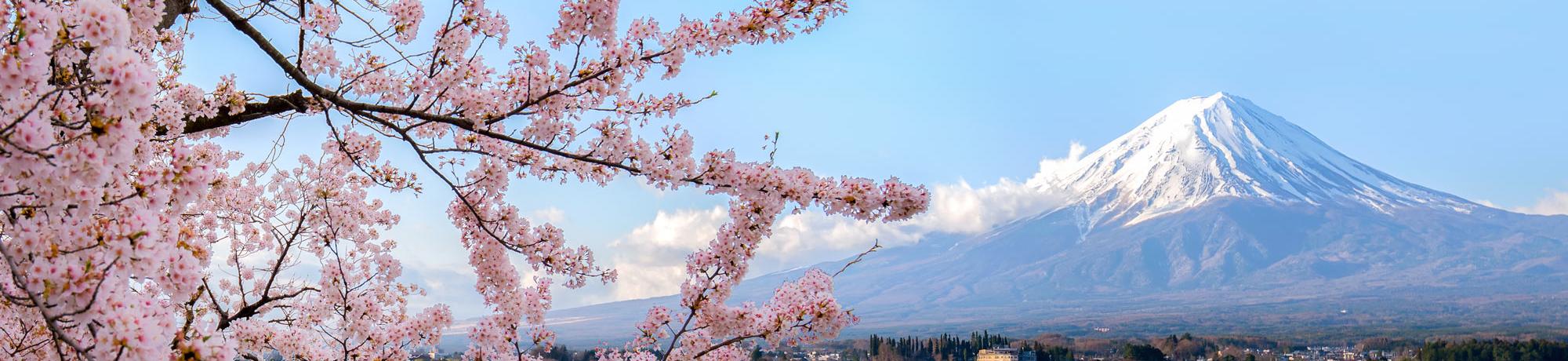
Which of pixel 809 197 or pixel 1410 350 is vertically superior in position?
pixel 1410 350

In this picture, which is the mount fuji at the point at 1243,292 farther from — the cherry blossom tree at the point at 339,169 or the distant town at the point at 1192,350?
the cherry blossom tree at the point at 339,169

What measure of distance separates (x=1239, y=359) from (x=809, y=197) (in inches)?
3377

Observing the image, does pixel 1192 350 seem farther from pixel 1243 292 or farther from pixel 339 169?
pixel 1243 292

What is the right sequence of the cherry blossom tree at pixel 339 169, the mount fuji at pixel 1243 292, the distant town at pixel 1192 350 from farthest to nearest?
the mount fuji at pixel 1243 292 < the distant town at pixel 1192 350 < the cherry blossom tree at pixel 339 169

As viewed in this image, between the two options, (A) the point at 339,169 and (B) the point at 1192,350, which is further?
(B) the point at 1192,350

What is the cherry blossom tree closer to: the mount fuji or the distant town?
the distant town

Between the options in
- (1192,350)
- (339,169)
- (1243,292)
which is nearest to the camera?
(339,169)

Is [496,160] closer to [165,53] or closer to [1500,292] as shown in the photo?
[165,53]

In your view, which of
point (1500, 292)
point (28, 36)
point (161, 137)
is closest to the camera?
point (28, 36)

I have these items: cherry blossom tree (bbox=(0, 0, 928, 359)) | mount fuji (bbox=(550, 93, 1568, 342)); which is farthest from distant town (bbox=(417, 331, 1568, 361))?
cherry blossom tree (bbox=(0, 0, 928, 359))

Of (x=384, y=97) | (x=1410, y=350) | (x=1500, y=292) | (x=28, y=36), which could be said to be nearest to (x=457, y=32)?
(x=384, y=97)

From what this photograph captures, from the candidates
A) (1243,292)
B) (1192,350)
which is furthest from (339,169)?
(1243,292)

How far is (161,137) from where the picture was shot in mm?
4191

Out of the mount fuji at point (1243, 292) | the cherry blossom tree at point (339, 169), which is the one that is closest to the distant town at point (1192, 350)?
the mount fuji at point (1243, 292)
